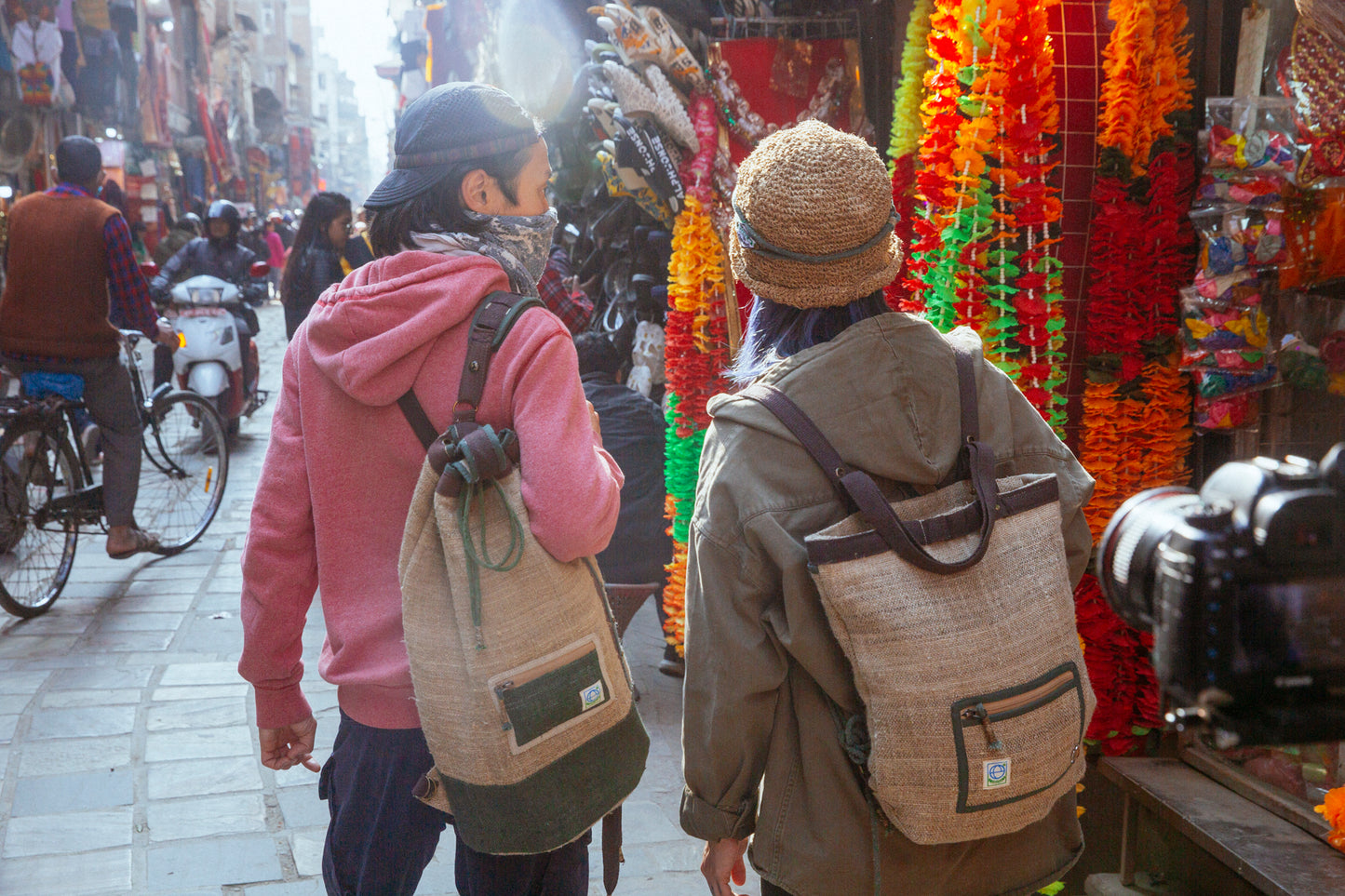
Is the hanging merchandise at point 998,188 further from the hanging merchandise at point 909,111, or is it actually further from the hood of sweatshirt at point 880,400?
the hood of sweatshirt at point 880,400

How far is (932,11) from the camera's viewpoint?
312 centimetres

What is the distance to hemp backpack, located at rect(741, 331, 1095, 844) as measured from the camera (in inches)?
59.7

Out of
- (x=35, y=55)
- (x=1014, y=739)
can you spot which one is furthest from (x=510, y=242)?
(x=35, y=55)

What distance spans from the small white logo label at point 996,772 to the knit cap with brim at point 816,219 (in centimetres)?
73

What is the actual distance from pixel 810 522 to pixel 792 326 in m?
0.35

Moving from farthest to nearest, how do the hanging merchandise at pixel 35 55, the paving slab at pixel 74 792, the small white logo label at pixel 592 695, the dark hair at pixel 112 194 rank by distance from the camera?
the hanging merchandise at pixel 35 55 < the dark hair at pixel 112 194 < the paving slab at pixel 74 792 < the small white logo label at pixel 592 695

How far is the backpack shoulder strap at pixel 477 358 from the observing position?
171 centimetres

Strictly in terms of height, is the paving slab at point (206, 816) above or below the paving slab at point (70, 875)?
below

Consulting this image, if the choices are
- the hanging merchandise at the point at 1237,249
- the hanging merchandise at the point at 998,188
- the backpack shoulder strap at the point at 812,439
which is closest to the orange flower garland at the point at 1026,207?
the hanging merchandise at the point at 998,188

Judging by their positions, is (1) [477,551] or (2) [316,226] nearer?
(1) [477,551]

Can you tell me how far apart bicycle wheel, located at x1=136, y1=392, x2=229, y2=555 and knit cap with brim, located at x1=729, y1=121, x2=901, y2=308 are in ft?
18.0

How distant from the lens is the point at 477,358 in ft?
5.62

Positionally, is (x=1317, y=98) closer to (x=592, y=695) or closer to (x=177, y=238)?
(x=592, y=695)

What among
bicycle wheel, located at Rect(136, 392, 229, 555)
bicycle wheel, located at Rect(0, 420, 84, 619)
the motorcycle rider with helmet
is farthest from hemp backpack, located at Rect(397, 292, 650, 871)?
the motorcycle rider with helmet
